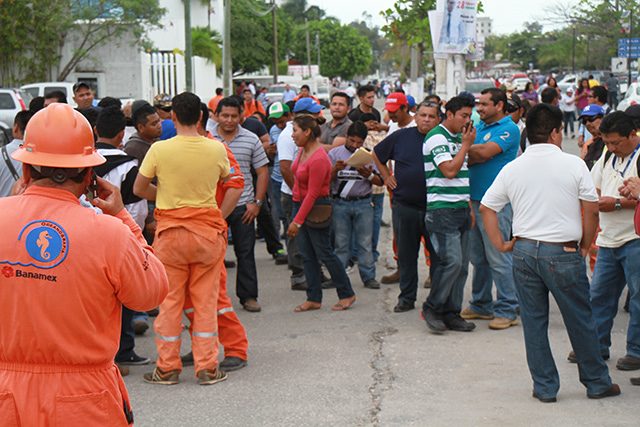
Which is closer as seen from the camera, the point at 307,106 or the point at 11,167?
the point at 11,167

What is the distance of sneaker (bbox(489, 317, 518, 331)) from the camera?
838 centimetres

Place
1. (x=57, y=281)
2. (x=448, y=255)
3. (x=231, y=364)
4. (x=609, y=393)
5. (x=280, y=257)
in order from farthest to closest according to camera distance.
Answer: (x=280, y=257)
(x=448, y=255)
(x=231, y=364)
(x=609, y=393)
(x=57, y=281)

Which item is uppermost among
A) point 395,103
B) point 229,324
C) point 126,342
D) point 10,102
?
point 395,103

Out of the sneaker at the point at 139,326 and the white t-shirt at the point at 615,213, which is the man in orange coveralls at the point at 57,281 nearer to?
the white t-shirt at the point at 615,213

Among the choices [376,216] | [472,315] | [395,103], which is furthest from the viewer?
[376,216]

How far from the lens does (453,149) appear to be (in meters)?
8.11

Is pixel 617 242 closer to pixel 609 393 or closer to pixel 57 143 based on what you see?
pixel 609 393

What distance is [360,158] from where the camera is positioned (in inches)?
374

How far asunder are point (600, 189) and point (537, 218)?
1.50 metres

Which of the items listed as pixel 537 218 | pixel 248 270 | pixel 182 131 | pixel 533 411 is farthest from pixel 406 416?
pixel 248 270

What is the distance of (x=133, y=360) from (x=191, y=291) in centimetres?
97

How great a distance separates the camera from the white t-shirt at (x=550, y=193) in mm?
6105

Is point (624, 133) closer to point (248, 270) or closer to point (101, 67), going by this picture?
point (248, 270)

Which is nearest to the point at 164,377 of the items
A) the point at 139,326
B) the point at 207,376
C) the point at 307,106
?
the point at 207,376
